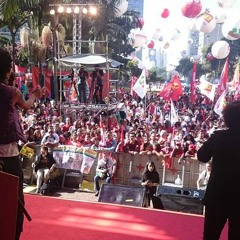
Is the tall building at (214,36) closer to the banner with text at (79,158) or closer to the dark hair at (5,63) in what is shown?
the banner with text at (79,158)

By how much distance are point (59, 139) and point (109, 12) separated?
14129 millimetres

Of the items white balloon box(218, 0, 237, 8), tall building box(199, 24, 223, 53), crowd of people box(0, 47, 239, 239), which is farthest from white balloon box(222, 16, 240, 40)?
tall building box(199, 24, 223, 53)

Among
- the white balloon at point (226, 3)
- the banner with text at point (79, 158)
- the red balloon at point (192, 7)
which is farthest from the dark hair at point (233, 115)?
the white balloon at point (226, 3)

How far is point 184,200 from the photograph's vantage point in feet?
19.9

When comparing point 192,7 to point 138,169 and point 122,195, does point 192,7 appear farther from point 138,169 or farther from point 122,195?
point 122,195

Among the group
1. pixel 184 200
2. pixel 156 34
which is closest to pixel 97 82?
pixel 184 200

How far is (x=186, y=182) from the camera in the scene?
8.81 meters

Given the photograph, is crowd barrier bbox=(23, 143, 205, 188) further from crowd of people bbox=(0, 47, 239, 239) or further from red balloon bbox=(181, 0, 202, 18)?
red balloon bbox=(181, 0, 202, 18)

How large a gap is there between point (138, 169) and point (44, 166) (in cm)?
216

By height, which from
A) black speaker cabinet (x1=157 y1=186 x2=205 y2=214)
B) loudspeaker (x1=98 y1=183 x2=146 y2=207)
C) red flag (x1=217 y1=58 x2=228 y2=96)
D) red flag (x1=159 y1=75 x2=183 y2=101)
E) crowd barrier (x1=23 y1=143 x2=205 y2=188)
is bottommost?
crowd barrier (x1=23 y1=143 x2=205 y2=188)

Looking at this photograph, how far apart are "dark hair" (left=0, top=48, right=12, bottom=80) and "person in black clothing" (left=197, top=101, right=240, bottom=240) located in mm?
1367

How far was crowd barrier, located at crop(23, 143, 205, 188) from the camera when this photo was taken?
28.8 ft

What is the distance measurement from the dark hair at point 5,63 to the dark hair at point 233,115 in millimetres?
1399

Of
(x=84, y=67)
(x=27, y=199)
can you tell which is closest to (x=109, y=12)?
(x=84, y=67)
